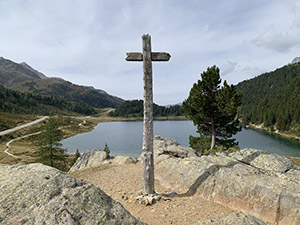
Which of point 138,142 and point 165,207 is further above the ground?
point 165,207

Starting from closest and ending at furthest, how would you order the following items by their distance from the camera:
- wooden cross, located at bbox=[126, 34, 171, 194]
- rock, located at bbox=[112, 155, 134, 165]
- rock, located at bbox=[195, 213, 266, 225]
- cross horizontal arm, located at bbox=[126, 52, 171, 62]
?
1. rock, located at bbox=[195, 213, 266, 225]
2. wooden cross, located at bbox=[126, 34, 171, 194]
3. cross horizontal arm, located at bbox=[126, 52, 171, 62]
4. rock, located at bbox=[112, 155, 134, 165]

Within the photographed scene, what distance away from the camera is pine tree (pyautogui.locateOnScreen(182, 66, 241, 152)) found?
883 inches

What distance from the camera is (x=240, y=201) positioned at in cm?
923

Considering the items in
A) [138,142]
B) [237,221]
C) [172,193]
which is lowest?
[138,142]

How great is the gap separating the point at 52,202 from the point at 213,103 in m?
23.1

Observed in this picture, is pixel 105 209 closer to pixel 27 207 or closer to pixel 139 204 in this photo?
pixel 27 207

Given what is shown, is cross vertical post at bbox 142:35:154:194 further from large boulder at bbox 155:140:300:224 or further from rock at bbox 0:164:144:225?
rock at bbox 0:164:144:225

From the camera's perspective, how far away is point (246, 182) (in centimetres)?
955

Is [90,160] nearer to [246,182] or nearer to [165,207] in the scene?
[165,207]

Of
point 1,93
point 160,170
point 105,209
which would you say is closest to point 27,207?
point 105,209

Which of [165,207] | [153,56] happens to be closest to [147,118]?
[153,56]

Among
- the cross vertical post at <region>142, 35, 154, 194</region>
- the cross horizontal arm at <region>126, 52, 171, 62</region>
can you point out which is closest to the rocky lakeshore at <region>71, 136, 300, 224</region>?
the cross vertical post at <region>142, 35, 154, 194</region>

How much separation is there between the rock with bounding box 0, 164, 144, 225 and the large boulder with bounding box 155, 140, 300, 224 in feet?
26.7

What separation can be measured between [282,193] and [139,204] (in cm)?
758
